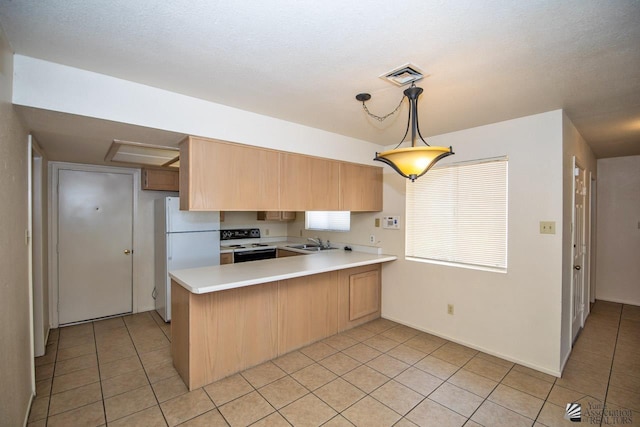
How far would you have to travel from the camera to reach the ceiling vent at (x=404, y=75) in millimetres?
1838

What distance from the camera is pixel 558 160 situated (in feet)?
8.54

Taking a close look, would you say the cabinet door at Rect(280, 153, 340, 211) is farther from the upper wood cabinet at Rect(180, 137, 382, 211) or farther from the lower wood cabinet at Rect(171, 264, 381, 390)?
the lower wood cabinet at Rect(171, 264, 381, 390)

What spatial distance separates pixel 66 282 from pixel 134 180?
1.55 metres

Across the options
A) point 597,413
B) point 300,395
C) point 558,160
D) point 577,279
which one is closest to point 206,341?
point 300,395

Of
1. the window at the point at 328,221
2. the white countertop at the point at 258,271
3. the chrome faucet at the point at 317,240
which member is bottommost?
the white countertop at the point at 258,271

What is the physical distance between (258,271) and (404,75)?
2091mm

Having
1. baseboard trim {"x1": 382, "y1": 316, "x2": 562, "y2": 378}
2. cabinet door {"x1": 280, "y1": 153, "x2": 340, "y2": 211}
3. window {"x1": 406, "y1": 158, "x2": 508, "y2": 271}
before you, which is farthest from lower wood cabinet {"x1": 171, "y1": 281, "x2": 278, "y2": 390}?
window {"x1": 406, "y1": 158, "x2": 508, "y2": 271}

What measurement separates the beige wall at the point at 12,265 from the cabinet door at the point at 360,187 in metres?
2.82

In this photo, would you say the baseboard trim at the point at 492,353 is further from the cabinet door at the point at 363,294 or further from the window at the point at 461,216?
the window at the point at 461,216

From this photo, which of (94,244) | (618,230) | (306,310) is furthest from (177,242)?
(618,230)

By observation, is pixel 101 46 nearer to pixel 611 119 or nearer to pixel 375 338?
pixel 375 338

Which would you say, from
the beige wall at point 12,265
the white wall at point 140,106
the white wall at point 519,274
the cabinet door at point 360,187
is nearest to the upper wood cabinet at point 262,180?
the cabinet door at point 360,187

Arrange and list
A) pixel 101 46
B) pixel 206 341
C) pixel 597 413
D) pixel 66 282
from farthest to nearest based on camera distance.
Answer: pixel 66 282, pixel 206 341, pixel 597 413, pixel 101 46

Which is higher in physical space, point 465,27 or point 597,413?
point 465,27
